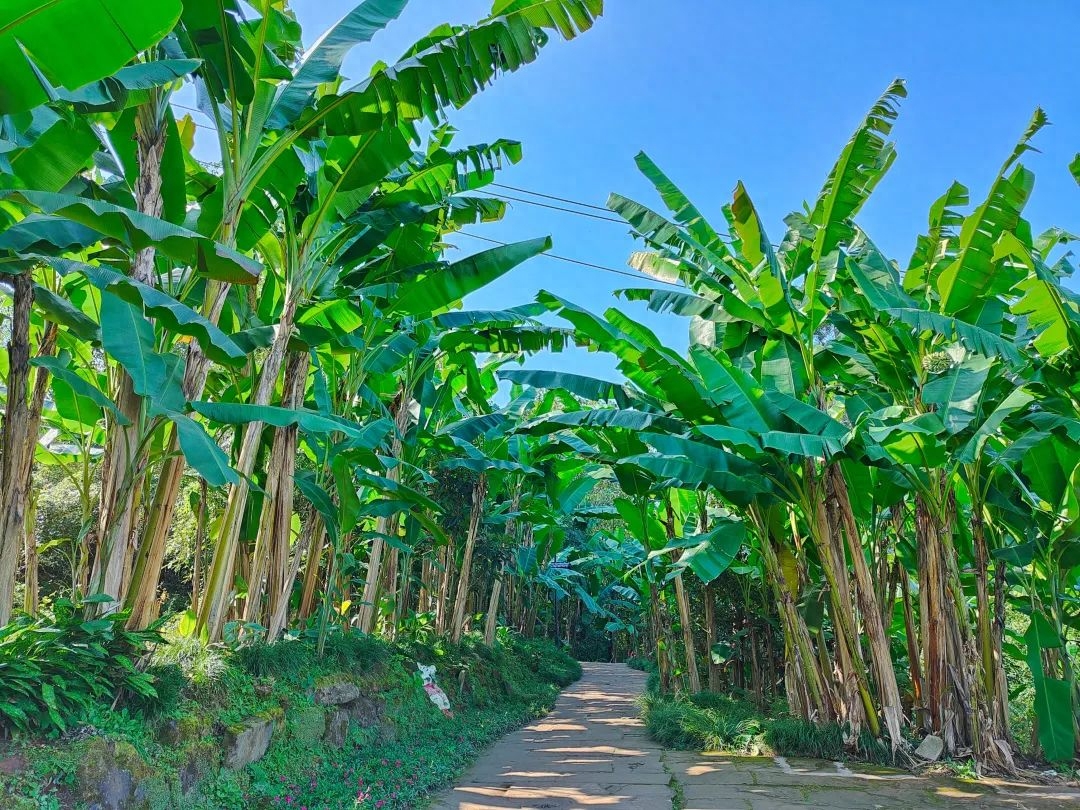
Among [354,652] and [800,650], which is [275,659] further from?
[800,650]

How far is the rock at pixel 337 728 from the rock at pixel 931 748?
4863mm

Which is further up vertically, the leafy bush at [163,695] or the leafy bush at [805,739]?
the leafy bush at [163,695]

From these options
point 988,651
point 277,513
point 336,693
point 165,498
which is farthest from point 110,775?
point 988,651

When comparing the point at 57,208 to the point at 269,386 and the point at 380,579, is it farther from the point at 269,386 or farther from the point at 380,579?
the point at 380,579

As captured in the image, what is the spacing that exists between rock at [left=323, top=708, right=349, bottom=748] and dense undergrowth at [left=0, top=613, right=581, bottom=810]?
0.20ft

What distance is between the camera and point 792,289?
22.3 ft

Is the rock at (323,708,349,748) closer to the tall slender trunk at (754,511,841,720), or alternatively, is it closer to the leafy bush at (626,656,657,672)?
the tall slender trunk at (754,511,841,720)

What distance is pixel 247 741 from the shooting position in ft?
13.9

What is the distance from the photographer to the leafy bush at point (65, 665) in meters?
2.94

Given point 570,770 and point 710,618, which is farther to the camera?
point 710,618

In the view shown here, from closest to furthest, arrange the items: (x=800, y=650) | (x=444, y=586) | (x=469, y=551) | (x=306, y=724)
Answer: (x=306, y=724), (x=800, y=650), (x=469, y=551), (x=444, y=586)

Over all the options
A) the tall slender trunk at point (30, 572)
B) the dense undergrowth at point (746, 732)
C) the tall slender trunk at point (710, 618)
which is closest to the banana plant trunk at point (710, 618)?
the tall slender trunk at point (710, 618)

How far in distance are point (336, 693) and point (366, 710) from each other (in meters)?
0.76

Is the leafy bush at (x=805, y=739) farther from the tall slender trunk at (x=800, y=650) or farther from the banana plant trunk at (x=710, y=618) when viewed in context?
the banana plant trunk at (x=710, y=618)
